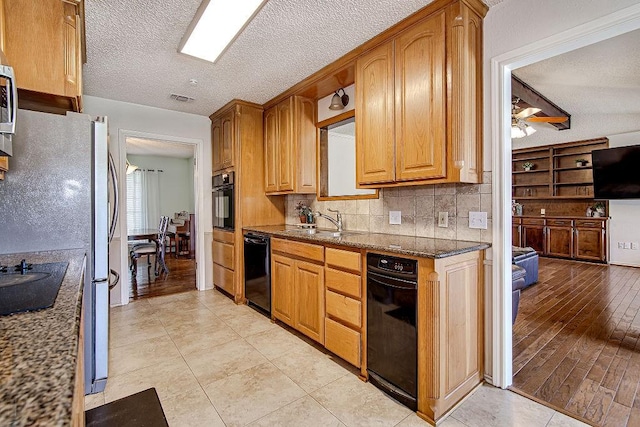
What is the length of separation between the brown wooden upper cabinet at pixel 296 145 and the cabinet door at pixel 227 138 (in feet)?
1.95

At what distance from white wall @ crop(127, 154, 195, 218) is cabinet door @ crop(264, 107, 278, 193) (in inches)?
201

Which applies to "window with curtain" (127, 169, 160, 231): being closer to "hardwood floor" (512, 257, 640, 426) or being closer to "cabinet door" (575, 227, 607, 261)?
"hardwood floor" (512, 257, 640, 426)

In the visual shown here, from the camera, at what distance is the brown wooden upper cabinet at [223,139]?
392 centimetres

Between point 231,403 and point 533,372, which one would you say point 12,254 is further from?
point 533,372

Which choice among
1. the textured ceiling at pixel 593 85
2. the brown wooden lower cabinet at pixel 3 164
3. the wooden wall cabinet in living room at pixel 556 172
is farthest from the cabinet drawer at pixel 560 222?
the brown wooden lower cabinet at pixel 3 164

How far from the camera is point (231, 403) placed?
1899 millimetres

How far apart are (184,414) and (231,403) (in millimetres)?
257

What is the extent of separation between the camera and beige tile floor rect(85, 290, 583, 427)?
175 centimetres

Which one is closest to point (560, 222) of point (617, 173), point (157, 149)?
point (617, 173)

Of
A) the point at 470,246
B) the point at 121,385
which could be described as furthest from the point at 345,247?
the point at 121,385

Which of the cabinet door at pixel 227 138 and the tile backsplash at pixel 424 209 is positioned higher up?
the cabinet door at pixel 227 138

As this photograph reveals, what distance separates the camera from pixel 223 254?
161 inches

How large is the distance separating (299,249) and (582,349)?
7.66ft

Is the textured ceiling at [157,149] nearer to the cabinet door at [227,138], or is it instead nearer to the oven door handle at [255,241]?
the cabinet door at [227,138]
